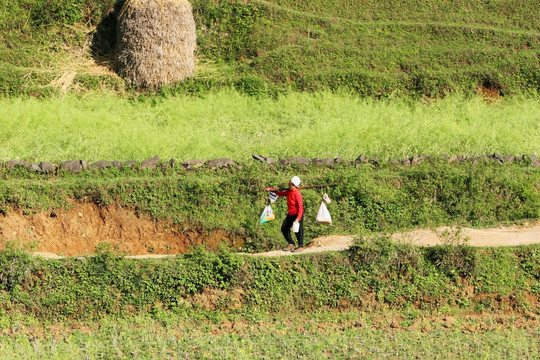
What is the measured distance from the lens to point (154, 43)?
54.5 ft

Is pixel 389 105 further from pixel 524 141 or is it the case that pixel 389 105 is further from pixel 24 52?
pixel 24 52

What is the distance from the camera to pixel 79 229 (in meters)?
12.5

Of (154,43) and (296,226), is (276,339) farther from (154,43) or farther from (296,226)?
Answer: (154,43)

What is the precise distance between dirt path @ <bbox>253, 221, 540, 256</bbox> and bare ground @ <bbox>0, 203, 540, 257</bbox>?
0.05 feet

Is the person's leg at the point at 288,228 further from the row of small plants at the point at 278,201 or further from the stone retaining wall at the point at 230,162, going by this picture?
the stone retaining wall at the point at 230,162

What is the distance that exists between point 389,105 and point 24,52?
8.19 metres

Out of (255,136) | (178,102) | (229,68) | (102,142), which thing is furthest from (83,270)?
(229,68)

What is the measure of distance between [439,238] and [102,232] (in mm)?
5247

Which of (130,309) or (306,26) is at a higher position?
(306,26)

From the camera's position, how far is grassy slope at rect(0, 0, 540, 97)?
17344mm

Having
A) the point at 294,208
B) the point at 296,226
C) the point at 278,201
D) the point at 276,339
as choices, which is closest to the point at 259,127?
the point at 278,201

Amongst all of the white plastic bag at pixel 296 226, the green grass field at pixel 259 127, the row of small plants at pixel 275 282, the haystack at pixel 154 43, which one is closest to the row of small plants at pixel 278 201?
the green grass field at pixel 259 127

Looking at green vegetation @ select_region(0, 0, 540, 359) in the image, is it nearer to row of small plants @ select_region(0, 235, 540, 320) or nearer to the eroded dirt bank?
row of small plants @ select_region(0, 235, 540, 320)

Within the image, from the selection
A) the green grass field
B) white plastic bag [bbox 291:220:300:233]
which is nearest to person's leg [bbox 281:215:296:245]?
white plastic bag [bbox 291:220:300:233]
